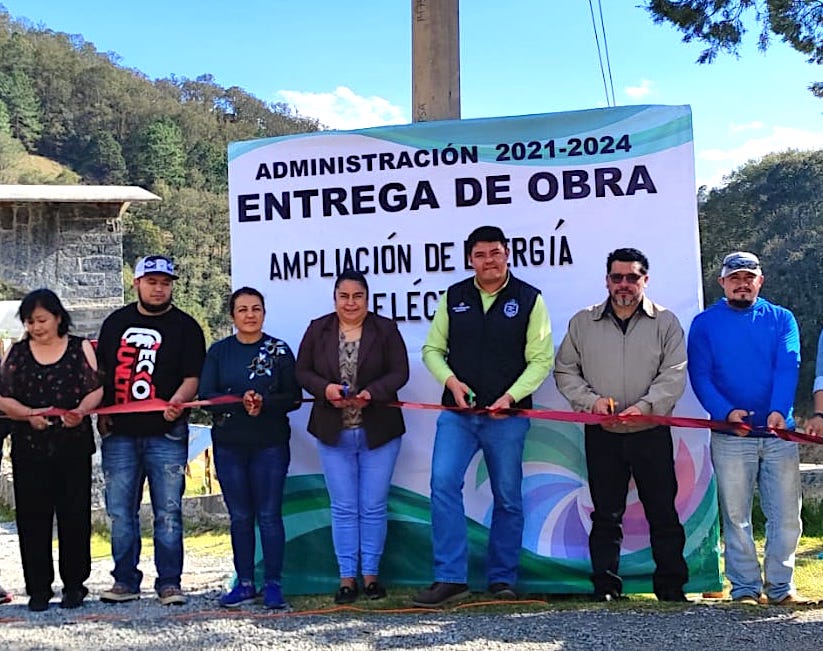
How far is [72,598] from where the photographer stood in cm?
462

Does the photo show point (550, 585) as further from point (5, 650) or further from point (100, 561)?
point (100, 561)

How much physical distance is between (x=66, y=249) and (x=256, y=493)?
14.9m

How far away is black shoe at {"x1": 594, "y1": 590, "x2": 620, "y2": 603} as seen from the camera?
4566 mm

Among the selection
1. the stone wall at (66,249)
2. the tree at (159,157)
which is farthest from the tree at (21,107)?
the stone wall at (66,249)

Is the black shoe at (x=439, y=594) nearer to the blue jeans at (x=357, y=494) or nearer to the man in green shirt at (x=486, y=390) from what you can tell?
the man in green shirt at (x=486, y=390)

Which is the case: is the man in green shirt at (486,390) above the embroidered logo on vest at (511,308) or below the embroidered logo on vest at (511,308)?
below

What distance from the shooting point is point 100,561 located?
671 centimetres

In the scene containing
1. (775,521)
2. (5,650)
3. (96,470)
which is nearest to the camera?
(5,650)

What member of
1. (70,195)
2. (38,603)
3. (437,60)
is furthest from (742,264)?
(70,195)

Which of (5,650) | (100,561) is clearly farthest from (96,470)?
(5,650)

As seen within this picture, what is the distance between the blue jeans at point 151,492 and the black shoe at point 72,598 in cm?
20

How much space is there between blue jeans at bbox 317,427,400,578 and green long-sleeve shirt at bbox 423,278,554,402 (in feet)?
1.61

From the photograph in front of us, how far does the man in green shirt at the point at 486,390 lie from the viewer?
4.50 m

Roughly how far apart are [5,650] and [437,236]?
2.97 metres
